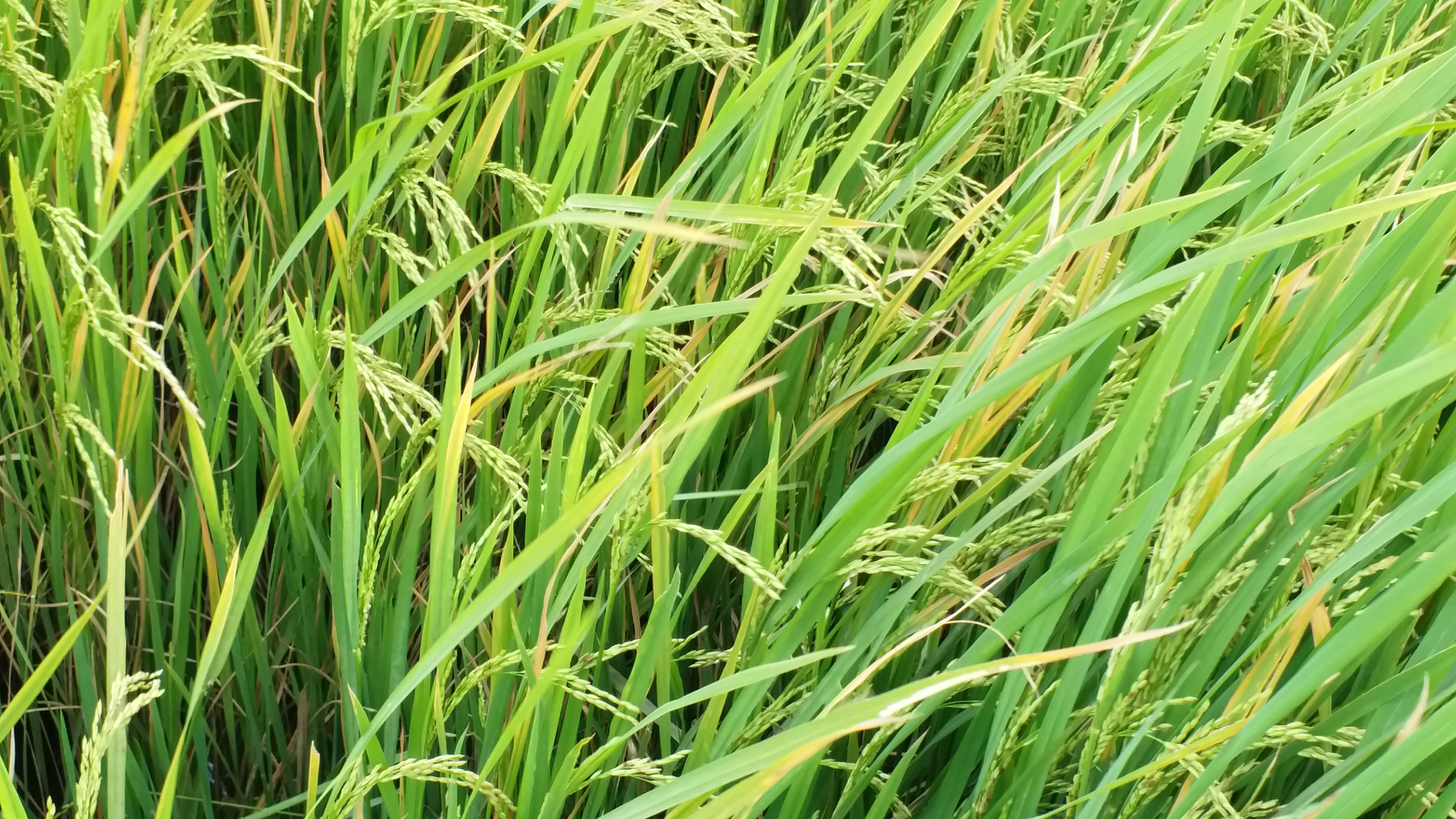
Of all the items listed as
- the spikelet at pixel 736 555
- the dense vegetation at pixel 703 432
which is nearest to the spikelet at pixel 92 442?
the dense vegetation at pixel 703 432

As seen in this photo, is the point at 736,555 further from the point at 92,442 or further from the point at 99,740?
the point at 92,442

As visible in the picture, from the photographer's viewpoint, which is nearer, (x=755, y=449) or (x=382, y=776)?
(x=382, y=776)

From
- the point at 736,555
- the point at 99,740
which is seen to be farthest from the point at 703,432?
the point at 99,740

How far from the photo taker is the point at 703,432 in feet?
1.87

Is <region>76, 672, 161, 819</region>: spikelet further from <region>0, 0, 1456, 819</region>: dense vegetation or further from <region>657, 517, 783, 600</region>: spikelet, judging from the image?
<region>657, 517, 783, 600</region>: spikelet

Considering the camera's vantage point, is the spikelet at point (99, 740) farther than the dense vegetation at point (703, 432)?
No

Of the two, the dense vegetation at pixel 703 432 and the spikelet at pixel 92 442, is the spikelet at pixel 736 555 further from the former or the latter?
the spikelet at pixel 92 442

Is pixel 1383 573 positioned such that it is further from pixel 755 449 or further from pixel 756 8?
pixel 756 8

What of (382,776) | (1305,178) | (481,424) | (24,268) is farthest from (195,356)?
(1305,178)

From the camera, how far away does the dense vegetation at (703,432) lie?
1.72 ft

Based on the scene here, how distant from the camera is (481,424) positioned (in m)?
0.67

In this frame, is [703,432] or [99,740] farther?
[703,432]

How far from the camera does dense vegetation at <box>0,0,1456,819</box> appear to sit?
52cm

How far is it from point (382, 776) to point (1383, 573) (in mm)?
562
